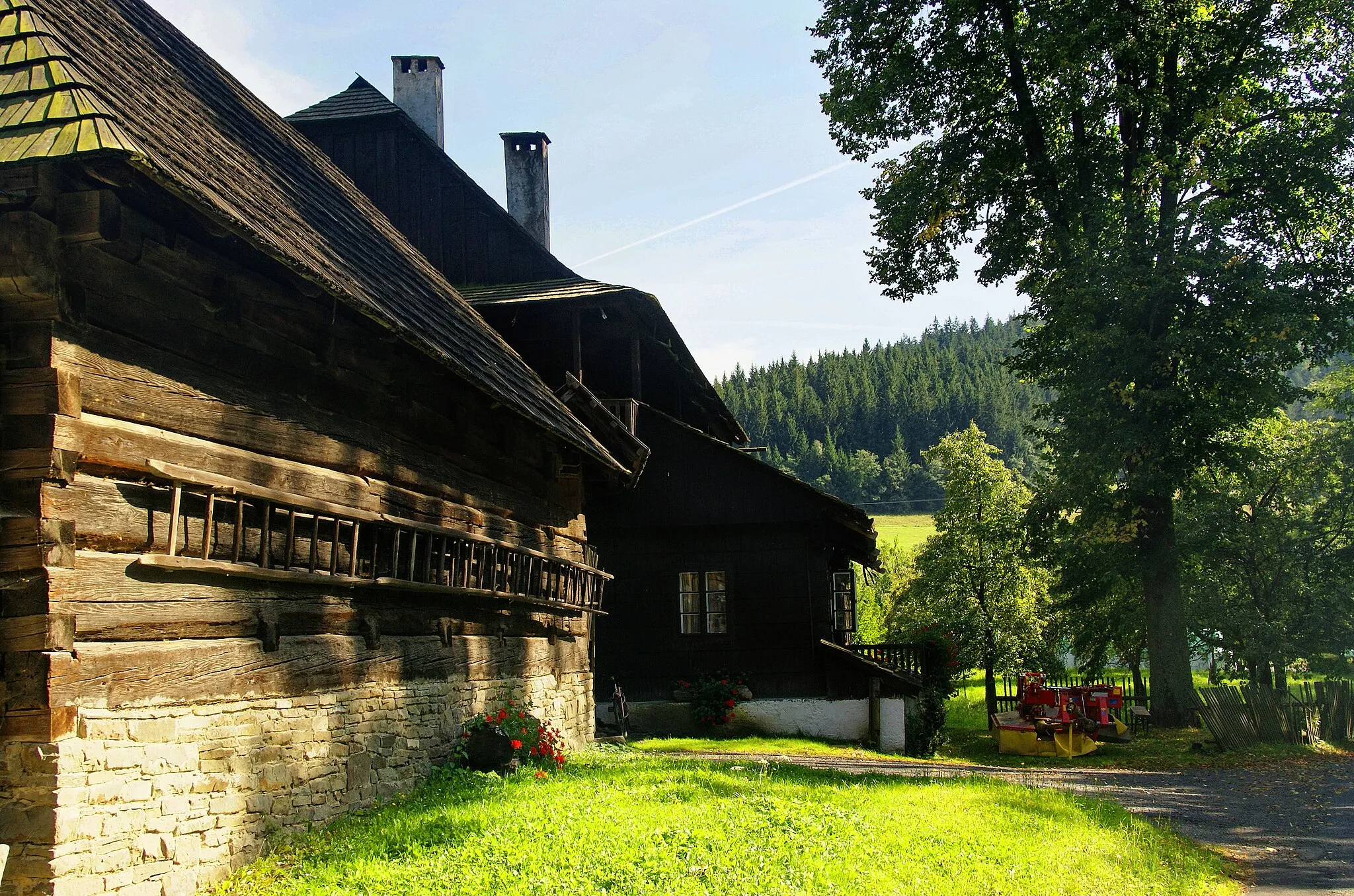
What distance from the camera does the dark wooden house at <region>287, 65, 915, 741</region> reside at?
1961 cm

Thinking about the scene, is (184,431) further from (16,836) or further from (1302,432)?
(1302,432)

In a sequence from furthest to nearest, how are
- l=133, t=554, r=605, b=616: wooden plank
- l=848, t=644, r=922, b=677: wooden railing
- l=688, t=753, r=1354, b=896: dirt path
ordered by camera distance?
l=848, t=644, r=922, b=677: wooden railing < l=688, t=753, r=1354, b=896: dirt path < l=133, t=554, r=605, b=616: wooden plank

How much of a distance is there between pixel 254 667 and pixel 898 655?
1849cm

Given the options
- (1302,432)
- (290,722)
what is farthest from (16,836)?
(1302,432)

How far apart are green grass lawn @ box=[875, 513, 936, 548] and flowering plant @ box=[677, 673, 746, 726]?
62916 mm

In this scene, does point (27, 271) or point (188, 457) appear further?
point (188, 457)

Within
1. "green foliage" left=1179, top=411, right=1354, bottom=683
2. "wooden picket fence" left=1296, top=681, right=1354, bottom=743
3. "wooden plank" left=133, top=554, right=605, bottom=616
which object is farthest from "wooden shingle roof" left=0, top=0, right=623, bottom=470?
"green foliage" left=1179, top=411, right=1354, bottom=683

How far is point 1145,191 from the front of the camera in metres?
21.2

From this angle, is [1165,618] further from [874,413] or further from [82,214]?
[874,413]

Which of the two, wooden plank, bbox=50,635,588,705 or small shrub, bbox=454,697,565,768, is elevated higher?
wooden plank, bbox=50,635,588,705

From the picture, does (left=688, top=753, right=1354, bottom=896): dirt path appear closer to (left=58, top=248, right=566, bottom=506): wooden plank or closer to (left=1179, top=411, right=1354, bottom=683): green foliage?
(left=58, top=248, right=566, bottom=506): wooden plank

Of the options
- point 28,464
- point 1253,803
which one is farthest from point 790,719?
point 28,464

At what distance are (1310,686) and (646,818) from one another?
17920 mm

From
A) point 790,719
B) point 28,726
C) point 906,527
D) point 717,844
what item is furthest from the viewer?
point 906,527
